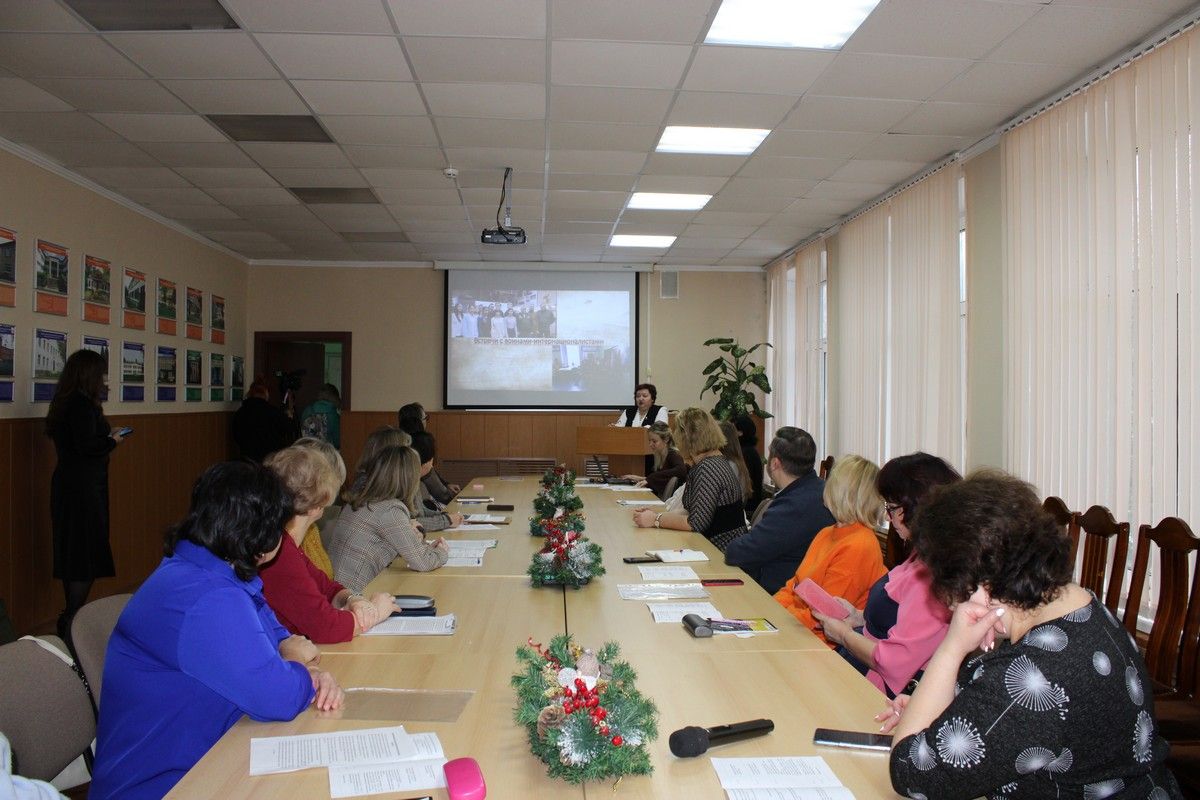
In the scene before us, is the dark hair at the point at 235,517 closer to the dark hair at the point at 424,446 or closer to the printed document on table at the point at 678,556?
the printed document on table at the point at 678,556

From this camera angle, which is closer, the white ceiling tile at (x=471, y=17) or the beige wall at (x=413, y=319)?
the white ceiling tile at (x=471, y=17)

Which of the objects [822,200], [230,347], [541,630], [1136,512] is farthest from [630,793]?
[230,347]

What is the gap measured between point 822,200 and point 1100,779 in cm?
630

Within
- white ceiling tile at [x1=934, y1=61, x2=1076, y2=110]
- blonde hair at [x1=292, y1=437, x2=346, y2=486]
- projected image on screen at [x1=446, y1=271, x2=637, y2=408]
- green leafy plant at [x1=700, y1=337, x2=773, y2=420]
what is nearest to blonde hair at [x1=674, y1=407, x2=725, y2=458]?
white ceiling tile at [x1=934, y1=61, x2=1076, y2=110]

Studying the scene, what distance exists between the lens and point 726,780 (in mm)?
1691

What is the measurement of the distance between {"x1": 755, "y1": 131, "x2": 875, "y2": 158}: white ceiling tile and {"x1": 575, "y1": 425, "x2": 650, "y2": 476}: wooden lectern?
3746 mm

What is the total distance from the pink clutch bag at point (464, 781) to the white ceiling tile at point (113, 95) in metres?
4.43

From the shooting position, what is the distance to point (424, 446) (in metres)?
6.04

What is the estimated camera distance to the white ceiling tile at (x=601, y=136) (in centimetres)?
537

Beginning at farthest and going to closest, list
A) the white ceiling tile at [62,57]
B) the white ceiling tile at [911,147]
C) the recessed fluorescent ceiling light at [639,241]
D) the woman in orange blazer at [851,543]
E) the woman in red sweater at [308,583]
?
the recessed fluorescent ceiling light at [639,241] → the white ceiling tile at [911,147] → the white ceiling tile at [62,57] → the woman in orange blazer at [851,543] → the woman in red sweater at [308,583]

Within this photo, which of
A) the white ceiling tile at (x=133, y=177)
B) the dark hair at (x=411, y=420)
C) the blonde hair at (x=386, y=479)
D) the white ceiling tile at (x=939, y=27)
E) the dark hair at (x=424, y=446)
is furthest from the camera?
the dark hair at (x=411, y=420)

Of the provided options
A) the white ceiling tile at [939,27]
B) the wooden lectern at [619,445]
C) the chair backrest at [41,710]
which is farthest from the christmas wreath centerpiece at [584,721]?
the wooden lectern at [619,445]

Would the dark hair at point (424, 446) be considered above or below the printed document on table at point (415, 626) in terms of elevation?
above

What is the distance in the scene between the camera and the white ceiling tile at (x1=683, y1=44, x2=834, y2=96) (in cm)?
A: 423
